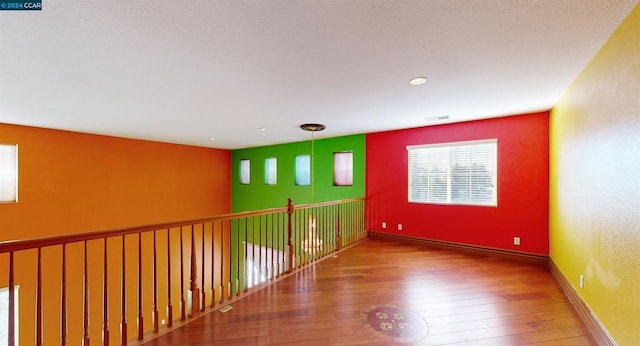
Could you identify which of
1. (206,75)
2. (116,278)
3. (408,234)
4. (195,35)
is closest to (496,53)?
(195,35)

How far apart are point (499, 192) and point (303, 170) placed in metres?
Answer: 4.30

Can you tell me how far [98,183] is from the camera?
18.0 ft

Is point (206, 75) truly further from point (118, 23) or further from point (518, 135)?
point (518, 135)

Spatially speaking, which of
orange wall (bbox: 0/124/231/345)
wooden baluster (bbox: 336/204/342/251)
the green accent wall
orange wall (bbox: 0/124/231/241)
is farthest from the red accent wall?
orange wall (bbox: 0/124/231/345)

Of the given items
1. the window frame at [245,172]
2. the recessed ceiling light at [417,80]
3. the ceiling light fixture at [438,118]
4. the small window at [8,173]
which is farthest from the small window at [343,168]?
the small window at [8,173]

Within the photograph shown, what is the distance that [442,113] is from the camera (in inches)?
153

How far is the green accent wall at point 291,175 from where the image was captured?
5848 mm

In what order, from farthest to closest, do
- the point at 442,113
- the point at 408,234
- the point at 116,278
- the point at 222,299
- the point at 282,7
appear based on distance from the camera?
the point at 116,278
the point at 408,234
the point at 442,113
the point at 222,299
the point at 282,7

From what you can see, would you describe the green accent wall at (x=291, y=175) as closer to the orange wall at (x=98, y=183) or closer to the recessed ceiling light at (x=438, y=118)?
the orange wall at (x=98, y=183)

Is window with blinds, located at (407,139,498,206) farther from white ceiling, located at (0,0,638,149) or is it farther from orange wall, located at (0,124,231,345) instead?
orange wall, located at (0,124,231,345)

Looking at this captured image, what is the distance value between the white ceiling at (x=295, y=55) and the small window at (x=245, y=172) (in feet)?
14.5

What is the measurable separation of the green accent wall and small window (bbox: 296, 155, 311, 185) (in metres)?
0.11

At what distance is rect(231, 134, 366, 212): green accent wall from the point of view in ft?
19.2

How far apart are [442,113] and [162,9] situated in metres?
3.62
